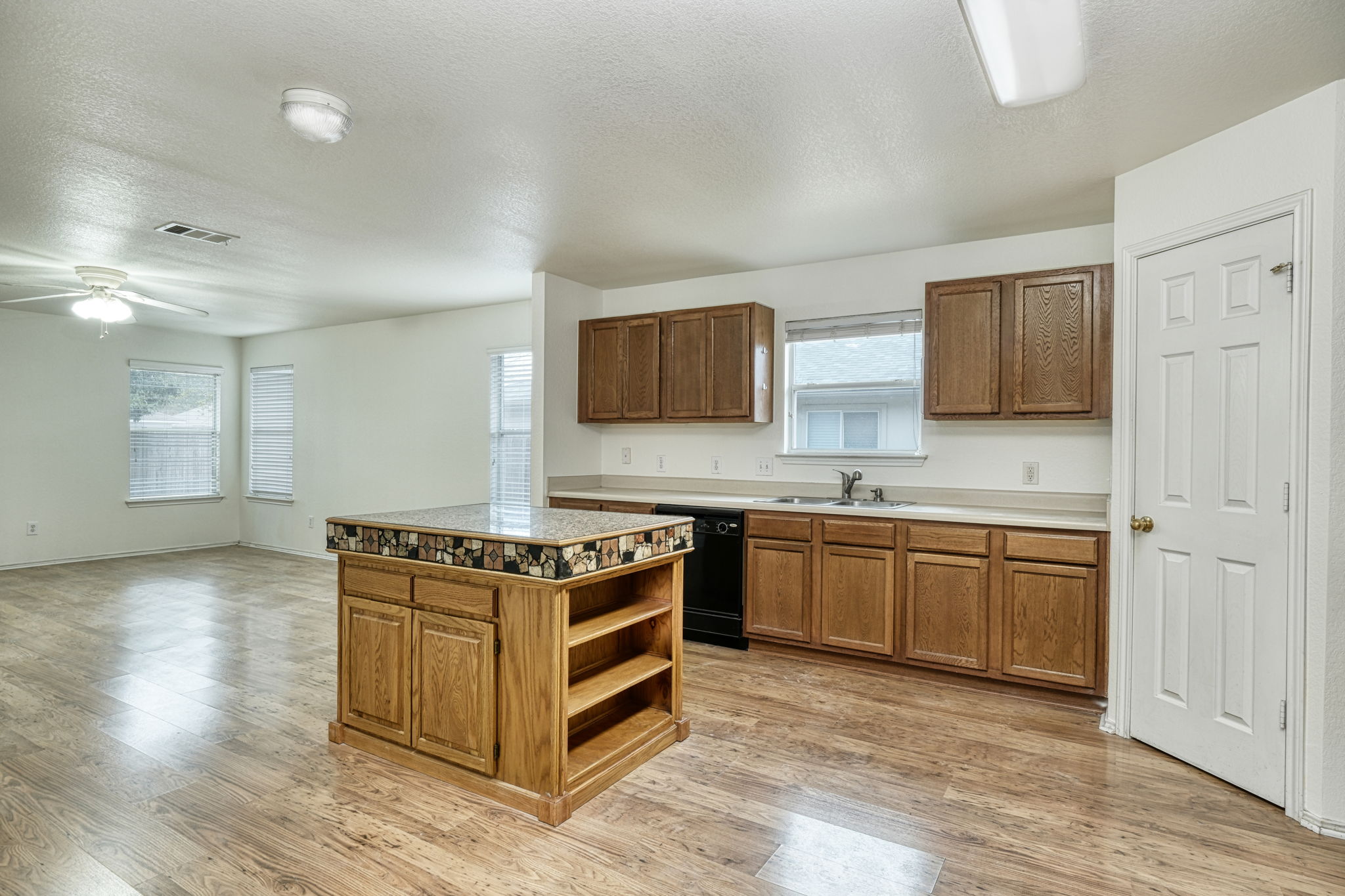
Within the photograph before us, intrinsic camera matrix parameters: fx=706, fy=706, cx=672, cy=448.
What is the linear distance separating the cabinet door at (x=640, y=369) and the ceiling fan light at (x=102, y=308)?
11.8 feet

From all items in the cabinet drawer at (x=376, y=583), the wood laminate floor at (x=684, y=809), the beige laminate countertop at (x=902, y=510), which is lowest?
the wood laminate floor at (x=684, y=809)

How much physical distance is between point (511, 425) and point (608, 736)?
3.84 meters

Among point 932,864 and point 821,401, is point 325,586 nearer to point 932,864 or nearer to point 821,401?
point 821,401

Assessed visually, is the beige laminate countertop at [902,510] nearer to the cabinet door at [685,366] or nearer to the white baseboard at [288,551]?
the cabinet door at [685,366]

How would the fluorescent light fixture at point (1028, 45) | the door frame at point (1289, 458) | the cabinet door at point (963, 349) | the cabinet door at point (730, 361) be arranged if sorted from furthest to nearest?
1. the cabinet door at point (730, 361)
2. the cabinet door at point (963, 349)
3. the door frame at point (1289, 458)
4. the fluorescent light fixture at point (1028, 45)

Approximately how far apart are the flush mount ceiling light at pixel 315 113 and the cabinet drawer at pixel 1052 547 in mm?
3453

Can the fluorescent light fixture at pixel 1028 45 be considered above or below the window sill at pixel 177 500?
above

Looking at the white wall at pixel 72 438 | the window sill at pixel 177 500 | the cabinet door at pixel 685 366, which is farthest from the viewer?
the window sill at pixel 177 500

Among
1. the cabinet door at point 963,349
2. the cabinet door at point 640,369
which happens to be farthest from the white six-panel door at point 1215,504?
the cabinet door at point 640,369

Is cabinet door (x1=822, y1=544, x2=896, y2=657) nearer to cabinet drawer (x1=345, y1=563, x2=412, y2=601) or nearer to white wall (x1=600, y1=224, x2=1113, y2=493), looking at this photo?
white wall (x1=600, y1=224, x2=1113, y2=493)

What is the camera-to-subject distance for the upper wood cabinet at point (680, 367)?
4641 mm

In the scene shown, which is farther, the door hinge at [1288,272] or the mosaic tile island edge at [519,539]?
the door hinge at [1288,272]

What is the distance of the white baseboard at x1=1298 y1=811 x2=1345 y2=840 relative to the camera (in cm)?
230

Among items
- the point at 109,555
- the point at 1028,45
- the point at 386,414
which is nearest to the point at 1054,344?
Answer: the point at 1028,45
